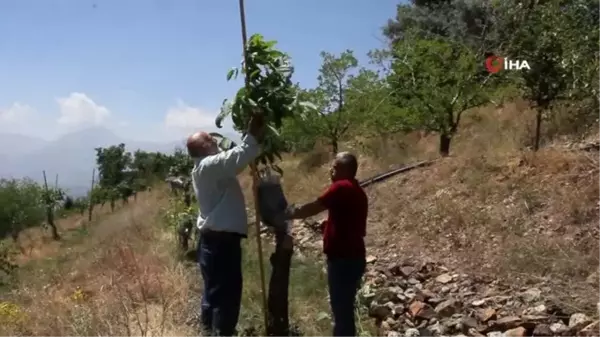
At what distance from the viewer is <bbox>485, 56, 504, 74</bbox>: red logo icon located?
13.7 metres

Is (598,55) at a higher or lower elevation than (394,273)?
higher

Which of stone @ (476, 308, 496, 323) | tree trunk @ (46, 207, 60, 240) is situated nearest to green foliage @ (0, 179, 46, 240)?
tree trunk @ (46, 207, 60, 240)

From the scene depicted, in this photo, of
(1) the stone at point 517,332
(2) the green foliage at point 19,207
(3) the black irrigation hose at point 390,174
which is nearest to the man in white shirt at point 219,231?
(1) the stone at point 517,332

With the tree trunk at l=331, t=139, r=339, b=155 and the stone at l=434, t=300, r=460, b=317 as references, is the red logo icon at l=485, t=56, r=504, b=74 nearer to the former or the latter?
the tree trunk at l=331, t=139, r=339, b=155

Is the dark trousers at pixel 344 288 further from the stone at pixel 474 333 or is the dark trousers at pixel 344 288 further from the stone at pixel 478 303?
the stone at pixel 478 303

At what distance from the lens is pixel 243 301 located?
6.35 m

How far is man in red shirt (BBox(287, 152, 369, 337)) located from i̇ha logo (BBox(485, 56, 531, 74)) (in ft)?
25.4

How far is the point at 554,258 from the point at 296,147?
1355cm

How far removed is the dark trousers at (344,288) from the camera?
15.1 ft

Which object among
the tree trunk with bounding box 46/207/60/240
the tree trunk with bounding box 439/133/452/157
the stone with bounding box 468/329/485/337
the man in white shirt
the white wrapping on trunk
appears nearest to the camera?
the man in white shirt

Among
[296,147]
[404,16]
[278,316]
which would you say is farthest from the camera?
[404,16]

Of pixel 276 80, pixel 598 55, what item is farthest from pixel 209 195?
pixel 598 55

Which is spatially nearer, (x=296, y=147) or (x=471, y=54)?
(x=471, y=54)

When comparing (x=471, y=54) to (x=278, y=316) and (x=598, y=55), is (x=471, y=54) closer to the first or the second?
(x=598, y=55)
